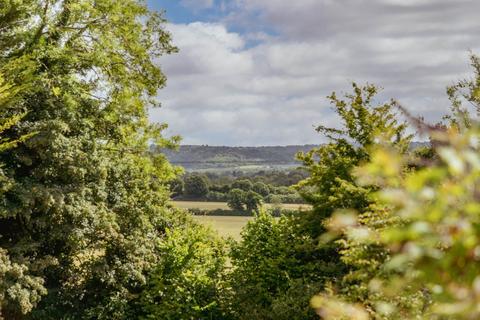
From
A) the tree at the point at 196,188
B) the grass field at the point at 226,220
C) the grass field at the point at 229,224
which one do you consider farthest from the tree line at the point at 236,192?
the grass field at the point at 229,224

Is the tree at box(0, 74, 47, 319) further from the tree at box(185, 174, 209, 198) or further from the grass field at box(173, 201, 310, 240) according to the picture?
the tree at box(185, 174, 209, 198)

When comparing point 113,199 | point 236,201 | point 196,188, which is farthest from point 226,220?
point 113,199

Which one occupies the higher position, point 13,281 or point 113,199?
point 113,199

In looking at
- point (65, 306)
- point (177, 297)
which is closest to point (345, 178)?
point (177, 297)

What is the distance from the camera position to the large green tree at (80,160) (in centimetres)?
1723

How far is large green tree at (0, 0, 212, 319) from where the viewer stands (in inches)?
679

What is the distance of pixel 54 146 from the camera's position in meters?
17.0

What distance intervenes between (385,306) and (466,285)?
1.74ft

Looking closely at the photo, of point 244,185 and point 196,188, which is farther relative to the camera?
point 196,188

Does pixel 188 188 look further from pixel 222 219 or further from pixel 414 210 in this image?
pixel 414 210

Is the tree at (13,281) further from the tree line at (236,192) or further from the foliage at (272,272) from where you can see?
the tree line at (236,192)

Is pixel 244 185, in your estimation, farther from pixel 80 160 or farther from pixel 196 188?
pixel 80 160

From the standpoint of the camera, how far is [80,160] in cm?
1792

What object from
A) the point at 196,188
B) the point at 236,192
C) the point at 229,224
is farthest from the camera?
the point at 196,188
